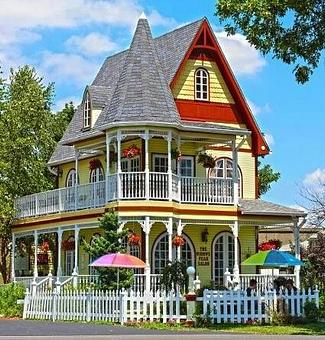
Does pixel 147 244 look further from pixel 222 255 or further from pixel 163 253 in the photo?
pixel 222 255

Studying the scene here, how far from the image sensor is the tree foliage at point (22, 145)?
42062mm

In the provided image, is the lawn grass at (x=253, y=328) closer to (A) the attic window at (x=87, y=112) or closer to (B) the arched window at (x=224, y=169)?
(B) the arched window at (x=224, y=169)

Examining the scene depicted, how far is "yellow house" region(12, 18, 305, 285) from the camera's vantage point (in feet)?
105

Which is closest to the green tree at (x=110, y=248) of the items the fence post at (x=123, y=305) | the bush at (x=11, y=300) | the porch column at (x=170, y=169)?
the fence post at (x=123, y=305)

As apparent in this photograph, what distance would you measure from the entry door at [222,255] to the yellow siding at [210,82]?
5.99 meters

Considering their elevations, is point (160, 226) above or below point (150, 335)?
above

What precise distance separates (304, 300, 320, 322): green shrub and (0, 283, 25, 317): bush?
11.1 metres

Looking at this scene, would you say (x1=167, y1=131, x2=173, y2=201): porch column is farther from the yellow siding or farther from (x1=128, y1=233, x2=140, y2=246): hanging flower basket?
the yellow siding

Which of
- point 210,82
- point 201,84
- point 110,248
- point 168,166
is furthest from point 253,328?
point 210,82

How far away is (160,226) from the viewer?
34.8 meters

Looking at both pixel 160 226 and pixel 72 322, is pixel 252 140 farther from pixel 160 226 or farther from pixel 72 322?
pixel 72 322

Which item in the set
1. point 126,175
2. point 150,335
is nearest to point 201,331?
point 150,335

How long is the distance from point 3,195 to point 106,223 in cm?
1276

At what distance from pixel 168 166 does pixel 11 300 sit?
7.86 meters
